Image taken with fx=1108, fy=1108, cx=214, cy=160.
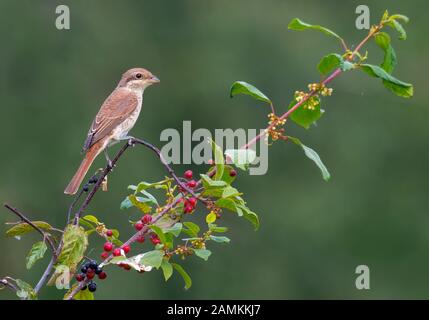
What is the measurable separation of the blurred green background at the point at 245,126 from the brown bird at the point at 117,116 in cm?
1033

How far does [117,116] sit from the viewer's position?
7.02 meters

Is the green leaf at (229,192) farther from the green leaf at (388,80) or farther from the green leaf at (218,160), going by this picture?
the green leaf at (388,80)

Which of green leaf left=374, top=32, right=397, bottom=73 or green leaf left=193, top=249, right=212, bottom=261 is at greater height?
green leaf left=374, top=32, right=397, bottom=73

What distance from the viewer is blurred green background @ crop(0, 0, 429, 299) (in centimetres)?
1905

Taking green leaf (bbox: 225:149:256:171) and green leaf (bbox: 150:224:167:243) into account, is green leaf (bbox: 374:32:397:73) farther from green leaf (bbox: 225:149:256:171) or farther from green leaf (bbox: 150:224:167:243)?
green leaf (bbox: 150:224:167:243)

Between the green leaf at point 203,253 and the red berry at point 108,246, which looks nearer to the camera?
the green leaf at point 203,253

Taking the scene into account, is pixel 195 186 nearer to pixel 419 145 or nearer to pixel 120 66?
pixel 120 66

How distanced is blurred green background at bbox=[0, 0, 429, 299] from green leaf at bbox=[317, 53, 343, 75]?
1395 centimetres

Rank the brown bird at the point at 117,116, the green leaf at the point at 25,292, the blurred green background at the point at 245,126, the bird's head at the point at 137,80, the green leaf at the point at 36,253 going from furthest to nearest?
the blurred green background at the point at 245,126, the bird's head at the point at 137,80, the brown bird at the point at 117,116, the green leaf at the point at 36,253, the green leaf at the point at 25,292

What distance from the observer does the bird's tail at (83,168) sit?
228 inches

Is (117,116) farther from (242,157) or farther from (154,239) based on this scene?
(242,157)

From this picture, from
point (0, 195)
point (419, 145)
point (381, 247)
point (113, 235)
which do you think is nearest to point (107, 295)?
point (0, 195)

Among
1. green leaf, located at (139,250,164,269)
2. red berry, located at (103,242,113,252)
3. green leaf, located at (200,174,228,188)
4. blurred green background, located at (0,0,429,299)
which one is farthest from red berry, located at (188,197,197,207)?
blurred green background, located at (0,0,429,299)

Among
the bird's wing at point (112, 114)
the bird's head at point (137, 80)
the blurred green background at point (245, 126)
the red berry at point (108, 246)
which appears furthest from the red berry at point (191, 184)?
the blurred green background at point (245, 126)
